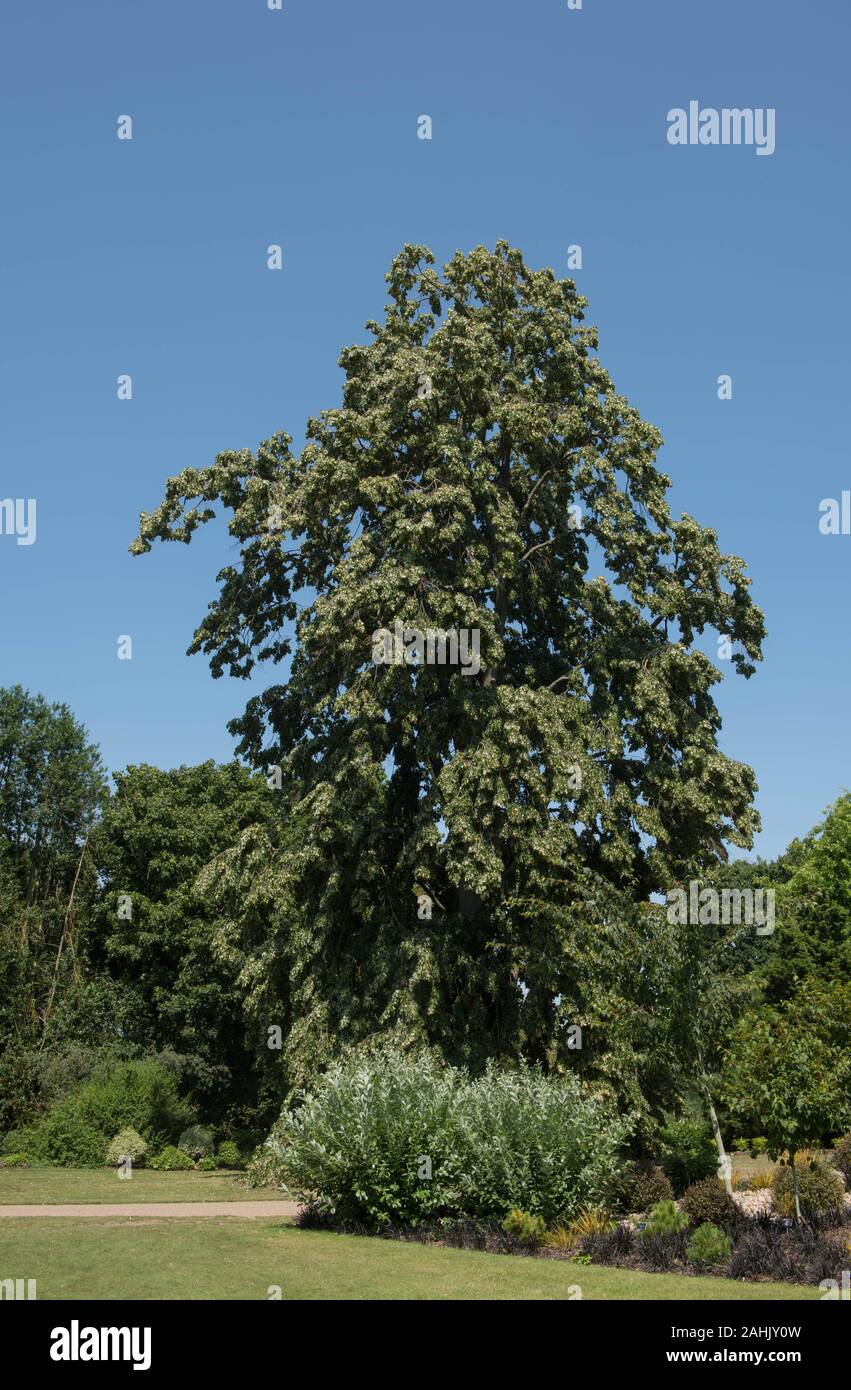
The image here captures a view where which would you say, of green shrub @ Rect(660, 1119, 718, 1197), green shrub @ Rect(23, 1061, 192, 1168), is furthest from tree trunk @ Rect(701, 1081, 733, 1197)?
green shrub @ Rect(23, 1061, 192, 1168)

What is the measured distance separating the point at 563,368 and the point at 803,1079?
56.7ft

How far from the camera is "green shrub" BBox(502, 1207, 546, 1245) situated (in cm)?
1593

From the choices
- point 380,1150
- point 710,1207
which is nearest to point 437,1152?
point 380,1150

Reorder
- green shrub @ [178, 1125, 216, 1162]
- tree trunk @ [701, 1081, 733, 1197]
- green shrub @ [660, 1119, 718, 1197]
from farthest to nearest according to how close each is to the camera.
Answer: green shrub @ [178, 1125, 216, 1162], green shrub @ [660, 1119, 718, 1197], tree trunk @ [701, 1081, 733, 1197]

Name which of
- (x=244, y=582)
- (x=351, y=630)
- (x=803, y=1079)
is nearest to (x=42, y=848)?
(x=244, y=582)

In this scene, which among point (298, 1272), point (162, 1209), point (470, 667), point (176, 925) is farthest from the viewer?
point (176, 925)

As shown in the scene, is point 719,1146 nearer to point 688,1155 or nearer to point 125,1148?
point 688,1155

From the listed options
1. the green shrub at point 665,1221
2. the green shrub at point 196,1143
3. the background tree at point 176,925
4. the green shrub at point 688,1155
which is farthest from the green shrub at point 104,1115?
the green shrub at point 665,1221

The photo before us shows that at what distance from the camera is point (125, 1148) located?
31.7m

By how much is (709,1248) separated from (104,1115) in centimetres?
2256

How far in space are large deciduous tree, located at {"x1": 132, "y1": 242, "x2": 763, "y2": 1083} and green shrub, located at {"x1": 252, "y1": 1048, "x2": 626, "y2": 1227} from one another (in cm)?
524

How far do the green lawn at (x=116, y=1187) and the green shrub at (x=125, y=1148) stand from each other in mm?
456

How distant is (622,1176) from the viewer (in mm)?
19266

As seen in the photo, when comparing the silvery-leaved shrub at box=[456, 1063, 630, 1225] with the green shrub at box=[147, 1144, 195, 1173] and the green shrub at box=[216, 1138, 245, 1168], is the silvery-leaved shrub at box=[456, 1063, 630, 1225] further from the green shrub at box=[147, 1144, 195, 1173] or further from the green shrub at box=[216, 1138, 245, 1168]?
the green shrub at box=[216, 1138, 245, 1168]
